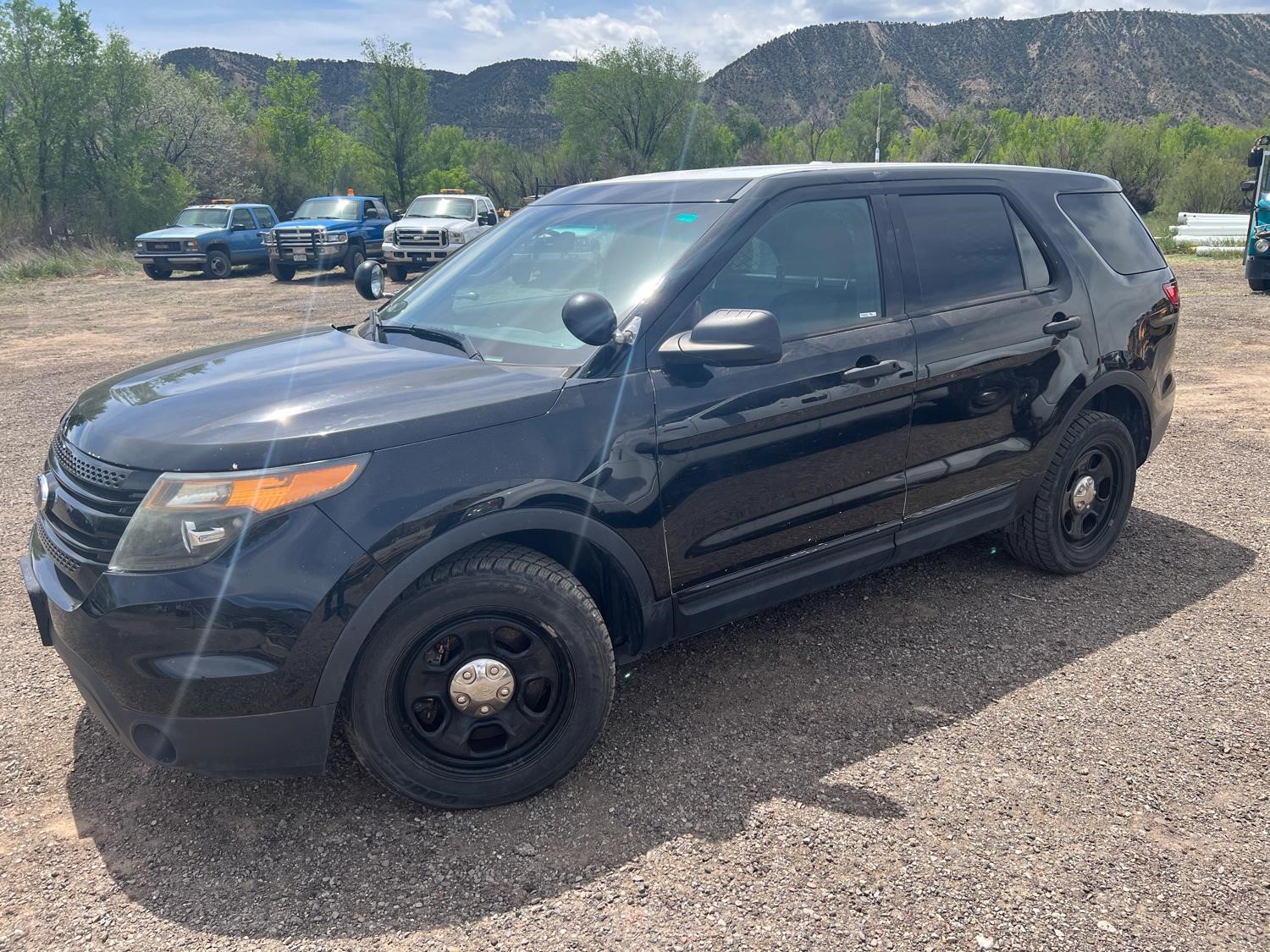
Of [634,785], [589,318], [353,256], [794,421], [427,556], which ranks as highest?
[353,256]

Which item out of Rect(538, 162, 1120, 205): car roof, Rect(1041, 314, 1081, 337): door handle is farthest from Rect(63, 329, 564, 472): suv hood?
Rect(1041, 314, 1081, 337): door handle

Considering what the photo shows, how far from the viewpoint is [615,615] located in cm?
311

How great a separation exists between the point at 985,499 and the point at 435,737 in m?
2.49

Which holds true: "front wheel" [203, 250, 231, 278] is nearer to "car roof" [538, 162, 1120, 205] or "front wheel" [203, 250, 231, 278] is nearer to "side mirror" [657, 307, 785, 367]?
"car roof" [538, 162, 1120, 205]

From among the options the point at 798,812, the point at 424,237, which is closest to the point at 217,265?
the point at 424,237

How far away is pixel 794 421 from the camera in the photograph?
10.6ft

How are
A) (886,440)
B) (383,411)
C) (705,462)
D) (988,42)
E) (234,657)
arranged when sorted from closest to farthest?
(234,657), (383,411), (705,462), (886,440), (988,42)

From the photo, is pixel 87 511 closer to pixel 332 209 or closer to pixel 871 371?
pixel 871 371

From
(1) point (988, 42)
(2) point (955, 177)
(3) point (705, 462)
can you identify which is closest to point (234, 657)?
(3) point (705, 462)

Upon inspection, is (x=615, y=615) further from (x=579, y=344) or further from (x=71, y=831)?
(x=71, y=831)

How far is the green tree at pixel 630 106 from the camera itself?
59.4m

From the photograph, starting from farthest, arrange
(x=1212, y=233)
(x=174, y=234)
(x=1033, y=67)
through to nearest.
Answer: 1. (x=1033, y=67)
2. (x=1212, y=233)
3. (x=174, y=234)

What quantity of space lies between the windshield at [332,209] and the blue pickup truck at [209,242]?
198 cm

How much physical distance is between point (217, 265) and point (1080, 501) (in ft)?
80.1
